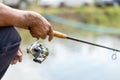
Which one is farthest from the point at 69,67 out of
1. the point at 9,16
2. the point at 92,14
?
the point at 92,14

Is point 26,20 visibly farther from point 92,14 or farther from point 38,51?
point 92,14

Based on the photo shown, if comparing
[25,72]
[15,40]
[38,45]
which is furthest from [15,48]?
[25,72]

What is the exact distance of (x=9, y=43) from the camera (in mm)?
2393

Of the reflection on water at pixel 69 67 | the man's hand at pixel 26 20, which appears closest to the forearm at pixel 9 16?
the man's hand at pixel 26 20

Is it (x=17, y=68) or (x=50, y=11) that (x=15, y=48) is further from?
(x=50, y=11)

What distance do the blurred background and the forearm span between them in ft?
3.15

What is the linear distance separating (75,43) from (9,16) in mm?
6240

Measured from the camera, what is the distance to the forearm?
2359mm

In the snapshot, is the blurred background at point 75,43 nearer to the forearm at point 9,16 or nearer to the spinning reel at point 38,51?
the spinning reel at point 38,51

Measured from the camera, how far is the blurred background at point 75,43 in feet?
15.2

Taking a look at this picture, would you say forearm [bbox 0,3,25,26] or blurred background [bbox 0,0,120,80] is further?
blurred background [bbox 0,0,120,80]

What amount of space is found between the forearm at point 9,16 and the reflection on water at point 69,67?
1.61 m

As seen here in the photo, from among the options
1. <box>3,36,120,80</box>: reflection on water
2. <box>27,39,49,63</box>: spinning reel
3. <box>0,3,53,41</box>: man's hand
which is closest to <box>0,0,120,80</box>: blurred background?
<box>3,36,120,80</box>: reflection on water

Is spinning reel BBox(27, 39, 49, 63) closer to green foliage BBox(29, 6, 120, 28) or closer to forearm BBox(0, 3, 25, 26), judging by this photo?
forearm BBox(0, 3, 25, 26)
